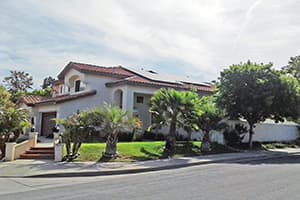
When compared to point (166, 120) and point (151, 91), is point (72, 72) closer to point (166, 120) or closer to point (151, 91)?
point (151, 91)

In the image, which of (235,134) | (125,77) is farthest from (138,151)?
(125,77)

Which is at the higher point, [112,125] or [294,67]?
[294,67]

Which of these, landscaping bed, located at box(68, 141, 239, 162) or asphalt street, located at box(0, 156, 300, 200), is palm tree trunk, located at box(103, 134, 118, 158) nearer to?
landscaping bed, located at box(68, 141, 239, 162)

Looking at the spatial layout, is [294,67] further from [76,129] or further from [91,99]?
[76,129]

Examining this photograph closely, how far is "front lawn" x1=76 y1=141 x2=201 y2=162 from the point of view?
18.9 metres

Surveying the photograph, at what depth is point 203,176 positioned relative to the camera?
1373cm

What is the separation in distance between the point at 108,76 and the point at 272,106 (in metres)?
13.9

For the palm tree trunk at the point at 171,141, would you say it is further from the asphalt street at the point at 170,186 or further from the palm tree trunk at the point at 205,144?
the asphalt street at the point at 170,186

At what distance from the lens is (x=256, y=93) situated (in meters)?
25.2

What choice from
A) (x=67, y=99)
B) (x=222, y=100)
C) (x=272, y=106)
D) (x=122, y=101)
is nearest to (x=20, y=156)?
(x=67, y=99)

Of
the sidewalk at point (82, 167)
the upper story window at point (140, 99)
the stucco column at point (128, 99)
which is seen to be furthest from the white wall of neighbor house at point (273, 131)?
the sidewalk at point (82, 167)

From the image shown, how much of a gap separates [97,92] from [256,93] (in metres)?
13.1

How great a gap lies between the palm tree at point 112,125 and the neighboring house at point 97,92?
923cm

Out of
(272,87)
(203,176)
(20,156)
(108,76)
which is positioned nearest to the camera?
(203,176)
